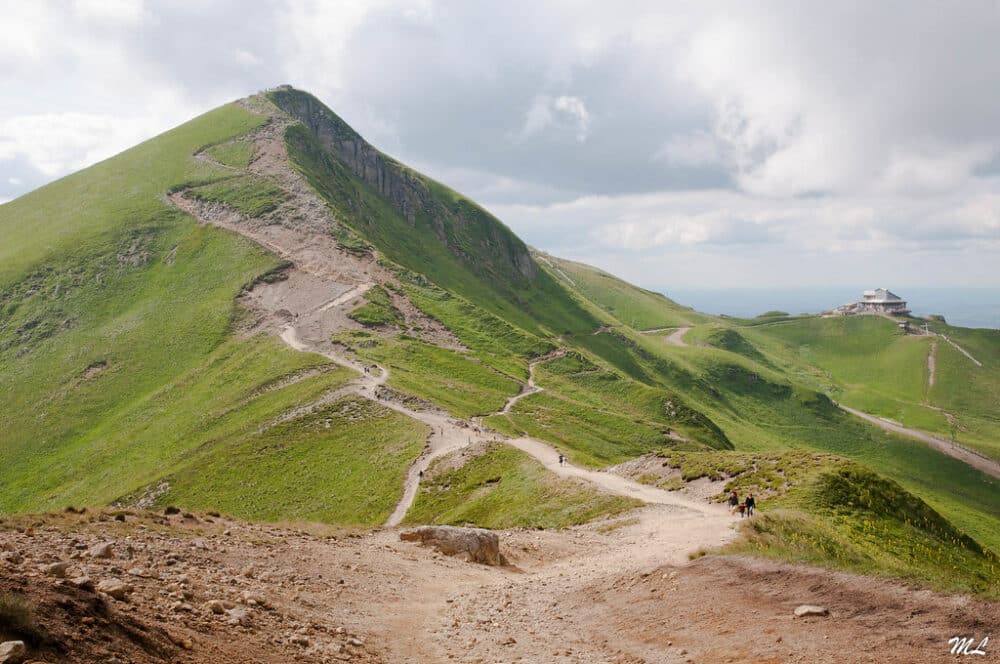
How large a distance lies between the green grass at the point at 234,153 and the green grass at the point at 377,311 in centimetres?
6630

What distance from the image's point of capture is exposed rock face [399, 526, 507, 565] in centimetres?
2853

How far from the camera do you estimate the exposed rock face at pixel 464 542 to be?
28.5 metres

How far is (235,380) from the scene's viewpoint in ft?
266

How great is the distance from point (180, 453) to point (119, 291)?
202ft

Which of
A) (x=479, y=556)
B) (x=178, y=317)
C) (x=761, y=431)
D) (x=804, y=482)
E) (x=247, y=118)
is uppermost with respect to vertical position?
(x=247, y=118)

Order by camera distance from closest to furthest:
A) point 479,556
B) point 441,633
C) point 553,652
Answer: point 553,652 < point 441,633 < point 479,556

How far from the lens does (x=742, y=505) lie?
113 ft

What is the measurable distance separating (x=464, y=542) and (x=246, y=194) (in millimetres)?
130269

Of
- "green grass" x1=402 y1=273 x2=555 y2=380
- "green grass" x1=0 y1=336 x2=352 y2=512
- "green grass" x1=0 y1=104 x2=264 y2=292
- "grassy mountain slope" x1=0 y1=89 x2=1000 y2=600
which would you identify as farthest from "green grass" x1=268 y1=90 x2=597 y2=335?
"green grass" x1=0 y1=336 x2=352 y2=512

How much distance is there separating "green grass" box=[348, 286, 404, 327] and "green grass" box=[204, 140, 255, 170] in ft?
218

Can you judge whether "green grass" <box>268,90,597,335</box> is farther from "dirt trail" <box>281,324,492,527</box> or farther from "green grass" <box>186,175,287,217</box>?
"dirt trail" <box>281,324,492,527</box>

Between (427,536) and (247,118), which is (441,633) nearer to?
(427,536)

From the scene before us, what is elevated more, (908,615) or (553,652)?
(908,615)

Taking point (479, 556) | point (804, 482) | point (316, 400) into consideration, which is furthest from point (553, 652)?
point (316, 400)
